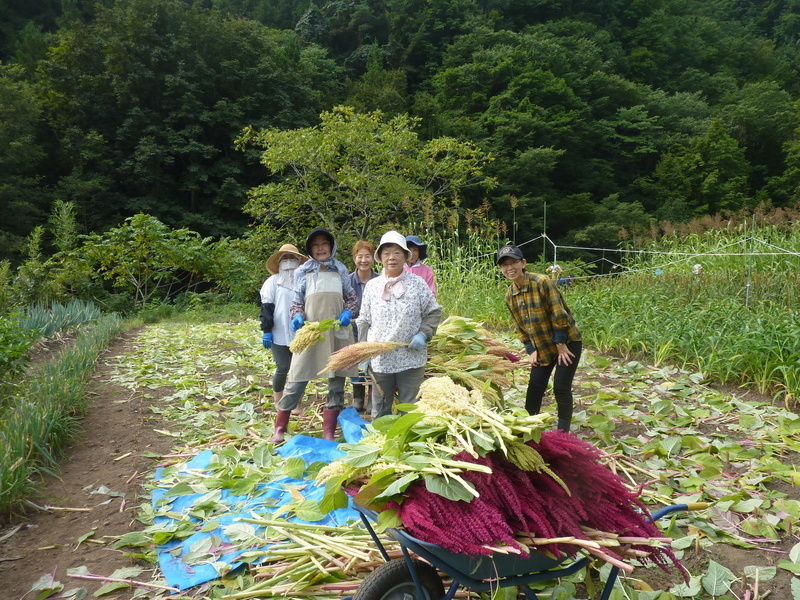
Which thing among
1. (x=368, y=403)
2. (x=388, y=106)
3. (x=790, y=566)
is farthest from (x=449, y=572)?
(x=388, y=106)

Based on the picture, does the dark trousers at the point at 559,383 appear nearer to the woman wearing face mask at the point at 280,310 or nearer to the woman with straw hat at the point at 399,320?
the woman with straw hat at the point at 399,320

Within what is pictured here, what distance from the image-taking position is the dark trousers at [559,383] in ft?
12.3

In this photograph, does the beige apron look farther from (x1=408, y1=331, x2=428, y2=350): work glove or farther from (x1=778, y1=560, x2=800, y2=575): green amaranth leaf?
(x1=778, y1=560, x2=800, y2=575): green amaranth leaf

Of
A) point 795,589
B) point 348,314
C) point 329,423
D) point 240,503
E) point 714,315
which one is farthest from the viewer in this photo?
point 714,315

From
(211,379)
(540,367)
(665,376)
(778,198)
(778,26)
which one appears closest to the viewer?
(540,367)

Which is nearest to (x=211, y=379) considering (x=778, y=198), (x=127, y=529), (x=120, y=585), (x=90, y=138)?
(x=127, y=529)

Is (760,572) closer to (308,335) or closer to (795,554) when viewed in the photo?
(795,554)

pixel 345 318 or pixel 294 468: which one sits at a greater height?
pixel 345 318

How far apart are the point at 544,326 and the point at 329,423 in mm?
1725

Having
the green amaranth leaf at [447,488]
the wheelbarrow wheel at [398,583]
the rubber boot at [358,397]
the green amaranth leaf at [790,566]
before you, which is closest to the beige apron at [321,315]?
the rubber boot at [358,397]

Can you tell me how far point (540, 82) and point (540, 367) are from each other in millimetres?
26378

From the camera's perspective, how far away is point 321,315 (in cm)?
409

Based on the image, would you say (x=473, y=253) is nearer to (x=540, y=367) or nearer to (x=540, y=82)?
→ (x=540, y=367)

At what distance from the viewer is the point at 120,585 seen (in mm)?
2381
